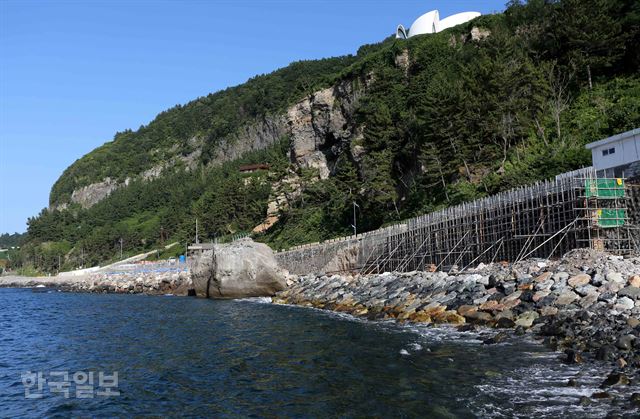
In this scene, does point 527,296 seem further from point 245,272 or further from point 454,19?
point 454,19

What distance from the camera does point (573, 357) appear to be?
1566 centimetres

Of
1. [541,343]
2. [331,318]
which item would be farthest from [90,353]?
[541,343]

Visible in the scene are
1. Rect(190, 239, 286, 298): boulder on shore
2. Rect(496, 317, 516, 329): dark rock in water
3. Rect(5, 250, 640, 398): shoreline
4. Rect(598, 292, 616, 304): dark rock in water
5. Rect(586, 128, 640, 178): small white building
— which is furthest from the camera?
Rect(190, 239, 286, 298): boulder on shore

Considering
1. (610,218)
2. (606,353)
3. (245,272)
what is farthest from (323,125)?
(606,353)

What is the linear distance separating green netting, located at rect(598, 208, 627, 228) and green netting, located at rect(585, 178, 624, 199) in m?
0.78

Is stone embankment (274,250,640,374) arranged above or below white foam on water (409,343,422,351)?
above

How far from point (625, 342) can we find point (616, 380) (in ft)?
11.1

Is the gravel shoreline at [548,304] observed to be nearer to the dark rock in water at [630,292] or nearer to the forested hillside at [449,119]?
the dark rock in water at [630,292]

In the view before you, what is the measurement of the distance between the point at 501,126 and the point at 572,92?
10.8 metres

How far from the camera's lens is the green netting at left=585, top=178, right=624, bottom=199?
28328 millimetres

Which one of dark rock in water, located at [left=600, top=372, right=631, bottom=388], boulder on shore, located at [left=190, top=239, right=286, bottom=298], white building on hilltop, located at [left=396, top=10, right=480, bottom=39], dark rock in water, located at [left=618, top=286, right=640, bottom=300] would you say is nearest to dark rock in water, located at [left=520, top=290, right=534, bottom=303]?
dark rock in water, located at [left=618, top=286, right=640, bottom=300]

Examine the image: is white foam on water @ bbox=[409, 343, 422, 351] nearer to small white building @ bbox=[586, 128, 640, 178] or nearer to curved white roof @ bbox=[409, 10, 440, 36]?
small white building @ bbox=[586, 128, 640, 178]

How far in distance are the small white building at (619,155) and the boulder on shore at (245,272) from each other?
90.7 feet

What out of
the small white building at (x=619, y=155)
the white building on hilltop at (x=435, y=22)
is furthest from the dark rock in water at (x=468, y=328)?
the white building on hilltop at (x=435, y=22)
